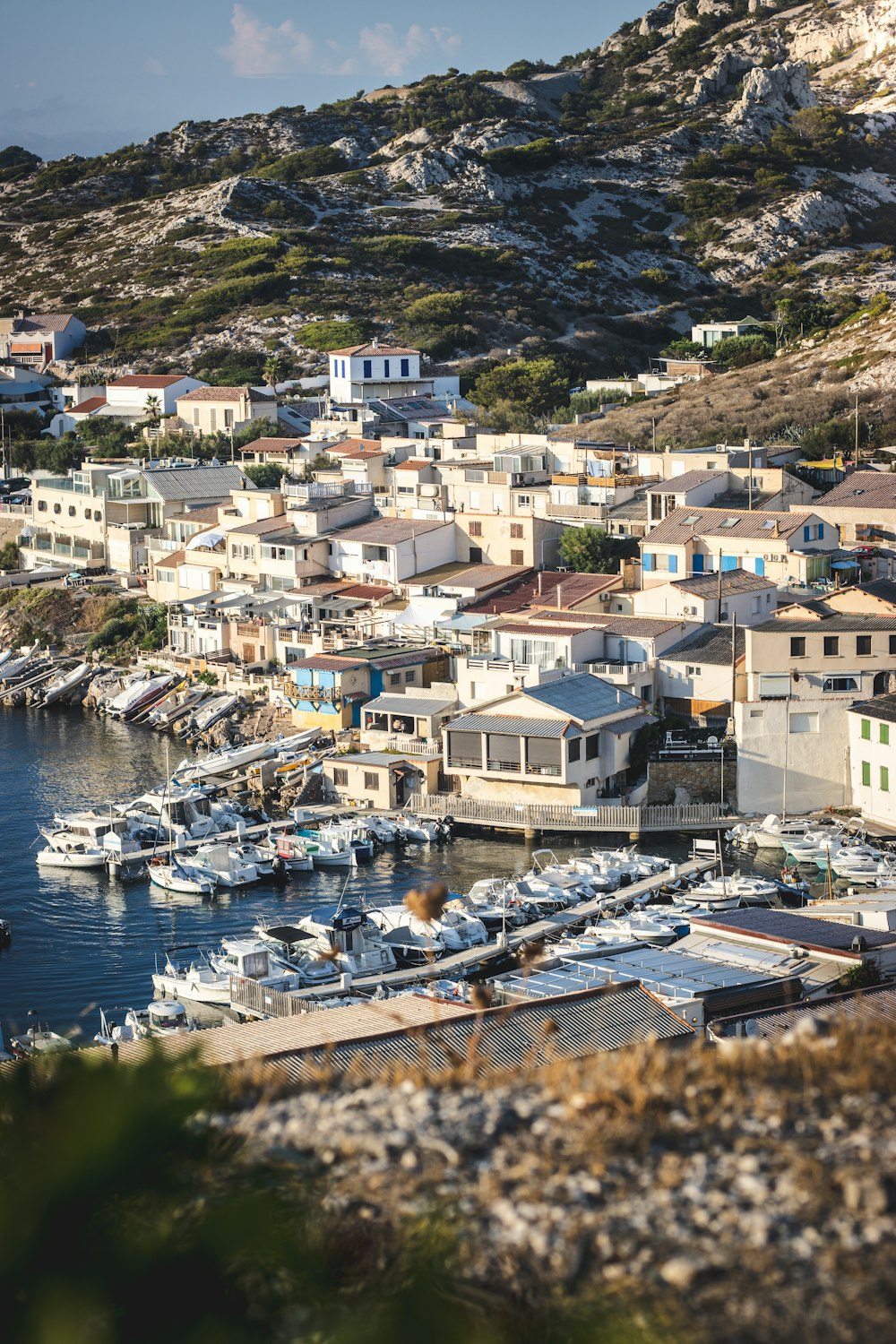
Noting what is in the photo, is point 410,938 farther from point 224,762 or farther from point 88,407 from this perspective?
point 88,407

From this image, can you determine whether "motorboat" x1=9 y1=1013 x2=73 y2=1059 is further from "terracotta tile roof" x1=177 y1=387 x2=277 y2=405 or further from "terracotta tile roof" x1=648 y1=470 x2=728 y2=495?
"terracotta tile roof" x1=177 y1=387 x2=277 y2=405

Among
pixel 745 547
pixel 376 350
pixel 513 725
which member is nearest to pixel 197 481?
pixel 376 350

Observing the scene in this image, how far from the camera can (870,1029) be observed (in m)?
7.71

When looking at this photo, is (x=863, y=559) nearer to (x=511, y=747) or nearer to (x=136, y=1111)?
(x=511, y=747)

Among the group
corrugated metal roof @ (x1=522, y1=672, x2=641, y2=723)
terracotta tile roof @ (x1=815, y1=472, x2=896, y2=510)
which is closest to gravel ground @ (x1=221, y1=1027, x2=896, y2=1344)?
corrugated metal roof @ (x1=522, y1=672, x2=641, y2=723)

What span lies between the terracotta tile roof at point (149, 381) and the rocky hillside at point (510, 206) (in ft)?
16.6

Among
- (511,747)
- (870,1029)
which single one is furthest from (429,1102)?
(511,747)

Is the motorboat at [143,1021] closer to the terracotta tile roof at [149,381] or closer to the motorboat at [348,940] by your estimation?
the motorboat at [348,940]

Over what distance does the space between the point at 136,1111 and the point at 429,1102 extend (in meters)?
1.13

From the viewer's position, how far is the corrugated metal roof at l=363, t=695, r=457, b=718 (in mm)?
29797

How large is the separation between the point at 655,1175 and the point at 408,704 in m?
24.2

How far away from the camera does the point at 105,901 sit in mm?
24062

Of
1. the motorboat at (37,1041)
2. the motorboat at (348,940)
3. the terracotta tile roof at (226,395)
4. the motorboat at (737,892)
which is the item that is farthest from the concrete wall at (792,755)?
the terracotta tile roof at (226,395)

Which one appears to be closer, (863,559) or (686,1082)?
(686,1082)
